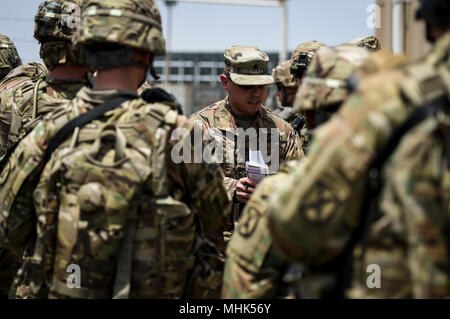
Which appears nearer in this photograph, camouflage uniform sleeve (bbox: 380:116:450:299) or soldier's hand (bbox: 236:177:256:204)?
camouflage uniform sleeve (bbox: 380:116:450:299)

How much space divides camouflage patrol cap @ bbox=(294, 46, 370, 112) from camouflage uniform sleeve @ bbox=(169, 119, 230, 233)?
0.79 metres

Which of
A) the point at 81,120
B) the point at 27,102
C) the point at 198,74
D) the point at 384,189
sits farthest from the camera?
the point at 198,74

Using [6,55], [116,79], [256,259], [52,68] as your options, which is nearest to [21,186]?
[116,79]

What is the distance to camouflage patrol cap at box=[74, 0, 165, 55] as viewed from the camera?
3217 millimetres

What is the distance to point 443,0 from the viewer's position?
2.03 meters

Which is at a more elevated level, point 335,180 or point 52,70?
point 52,70

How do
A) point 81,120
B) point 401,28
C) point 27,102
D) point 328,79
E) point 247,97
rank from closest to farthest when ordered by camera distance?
point 328,79, point 81,120, point 401,28, point 27,102, point 247,97

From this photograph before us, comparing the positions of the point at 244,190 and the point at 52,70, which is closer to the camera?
the point at 52,70

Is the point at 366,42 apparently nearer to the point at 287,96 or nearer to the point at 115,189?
the point at 287,96

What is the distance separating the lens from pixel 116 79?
10.9 ft

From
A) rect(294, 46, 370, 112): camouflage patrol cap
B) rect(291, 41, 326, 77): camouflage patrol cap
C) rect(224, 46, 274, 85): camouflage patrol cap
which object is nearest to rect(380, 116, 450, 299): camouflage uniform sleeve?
rect(294, 46, 370, 112): camouflage patrol cap

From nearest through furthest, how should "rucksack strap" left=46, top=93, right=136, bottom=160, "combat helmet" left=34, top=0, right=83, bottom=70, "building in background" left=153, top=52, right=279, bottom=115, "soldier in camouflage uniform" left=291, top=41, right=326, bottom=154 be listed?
1. "rucksack strap" left=46, top=93, right=136, bottom=160
2. "combat helmet" left=34, top=0, right=83, bottom=70
3. "soldier in camouflage uniform" left=291, top=41, right=326, bottom=154
4. "building in background" left=153, top=52, right=279, bottom=115

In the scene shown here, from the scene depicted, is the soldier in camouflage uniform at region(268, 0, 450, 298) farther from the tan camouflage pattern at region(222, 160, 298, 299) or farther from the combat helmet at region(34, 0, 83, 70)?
the combat helmet at region(34, 0, 83, 70)

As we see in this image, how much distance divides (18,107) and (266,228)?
2.90 m
